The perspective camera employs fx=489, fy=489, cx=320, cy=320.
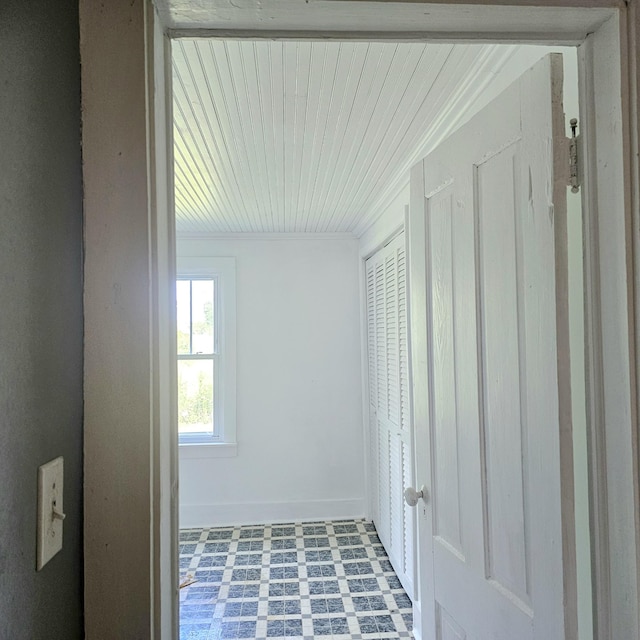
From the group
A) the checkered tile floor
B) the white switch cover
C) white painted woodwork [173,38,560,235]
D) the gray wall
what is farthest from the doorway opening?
the white switch cover

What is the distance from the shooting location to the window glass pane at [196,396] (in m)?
4.11

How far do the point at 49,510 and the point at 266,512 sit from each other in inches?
147

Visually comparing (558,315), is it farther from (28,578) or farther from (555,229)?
(28,578)

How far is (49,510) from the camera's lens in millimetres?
623

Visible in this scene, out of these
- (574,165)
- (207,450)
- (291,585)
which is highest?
(574,165)

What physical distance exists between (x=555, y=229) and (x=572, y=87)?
38 centimetres

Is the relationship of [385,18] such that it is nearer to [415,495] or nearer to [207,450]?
[415,495]

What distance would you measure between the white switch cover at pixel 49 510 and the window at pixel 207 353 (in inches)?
136

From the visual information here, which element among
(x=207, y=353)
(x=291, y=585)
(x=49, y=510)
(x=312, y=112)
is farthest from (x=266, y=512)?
(x=49, y=510)

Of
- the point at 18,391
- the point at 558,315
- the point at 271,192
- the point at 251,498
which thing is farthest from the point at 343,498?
the point at 18,391

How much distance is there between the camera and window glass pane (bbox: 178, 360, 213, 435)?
13.5 feet

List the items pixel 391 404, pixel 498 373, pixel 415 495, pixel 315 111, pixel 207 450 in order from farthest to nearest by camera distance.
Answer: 1. pixel 207 450
2. pixel 391 404
3. pixel 315 111
4. pixel 415 495
5. pixel 498 373

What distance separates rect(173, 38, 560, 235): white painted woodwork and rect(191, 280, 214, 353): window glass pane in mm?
1250

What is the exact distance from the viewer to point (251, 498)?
4.11m
